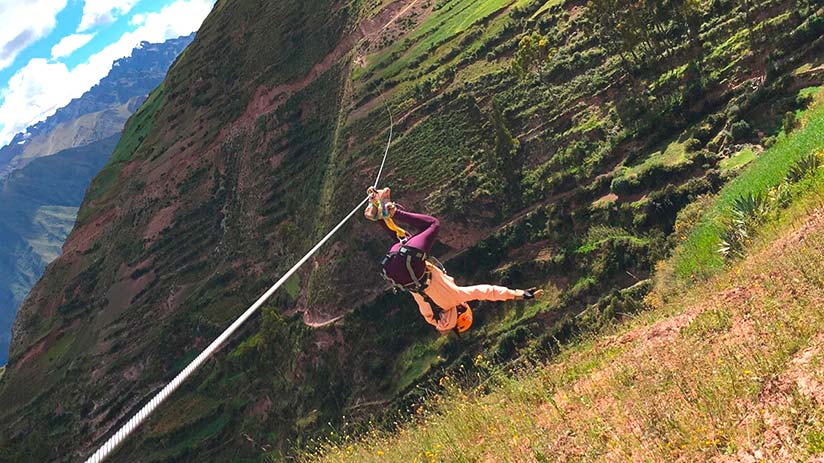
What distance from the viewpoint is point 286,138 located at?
6600 cm

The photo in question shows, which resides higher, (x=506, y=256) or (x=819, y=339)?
(x=819, y=339)

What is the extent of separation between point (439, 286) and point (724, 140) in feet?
88.6

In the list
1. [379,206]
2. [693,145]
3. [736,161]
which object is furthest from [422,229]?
[693,145]

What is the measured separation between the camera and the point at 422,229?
8.85 metres

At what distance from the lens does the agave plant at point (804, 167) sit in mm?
12078

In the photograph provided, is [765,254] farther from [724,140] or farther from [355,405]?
[355,405]

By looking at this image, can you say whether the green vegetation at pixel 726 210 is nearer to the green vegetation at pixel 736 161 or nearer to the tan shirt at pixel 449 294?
the tan shirt at pixel 449 294

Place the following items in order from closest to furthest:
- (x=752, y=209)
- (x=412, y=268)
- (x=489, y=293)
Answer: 1. (x=412, y=268)
2. (x=489, y=293)
3. (x=752, y=209)

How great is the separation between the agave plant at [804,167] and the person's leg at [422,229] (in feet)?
29.2

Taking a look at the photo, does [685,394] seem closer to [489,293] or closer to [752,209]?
[489,293]

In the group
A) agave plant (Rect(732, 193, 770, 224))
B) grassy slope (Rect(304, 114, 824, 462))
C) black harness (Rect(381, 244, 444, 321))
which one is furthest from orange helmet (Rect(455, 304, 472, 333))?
agave plant (Rect(732, 193, 770, 224))

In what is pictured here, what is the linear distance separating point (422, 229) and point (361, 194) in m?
41.3

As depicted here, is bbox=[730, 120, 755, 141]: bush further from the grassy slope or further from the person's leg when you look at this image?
the person's leg

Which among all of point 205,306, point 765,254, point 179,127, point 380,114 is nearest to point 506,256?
point 380,114
